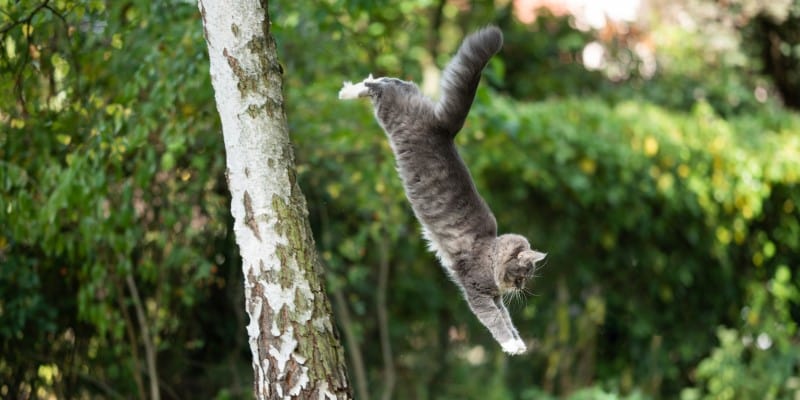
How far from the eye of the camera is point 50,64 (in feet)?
11.4

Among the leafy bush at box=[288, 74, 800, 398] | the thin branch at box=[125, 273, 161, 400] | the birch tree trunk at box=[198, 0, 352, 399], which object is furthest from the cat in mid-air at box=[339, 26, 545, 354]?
the thin branch at box=[125, 273, 161, 400]

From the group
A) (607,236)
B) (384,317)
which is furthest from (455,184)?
(607,236)

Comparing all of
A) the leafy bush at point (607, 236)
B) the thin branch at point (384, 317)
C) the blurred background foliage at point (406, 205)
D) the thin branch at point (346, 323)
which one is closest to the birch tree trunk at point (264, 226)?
the blurred background foliage at point (406, 205)

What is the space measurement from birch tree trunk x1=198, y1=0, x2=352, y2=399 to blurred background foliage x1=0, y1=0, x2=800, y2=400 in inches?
33.7

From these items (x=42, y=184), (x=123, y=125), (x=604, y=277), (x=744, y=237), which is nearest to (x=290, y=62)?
(x=123, y=125)

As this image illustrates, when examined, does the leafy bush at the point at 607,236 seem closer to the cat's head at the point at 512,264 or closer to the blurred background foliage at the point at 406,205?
the blurred background foliage at the point at 406,205

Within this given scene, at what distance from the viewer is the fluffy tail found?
117 inches

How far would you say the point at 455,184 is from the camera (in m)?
3.10

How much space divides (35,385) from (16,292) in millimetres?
475

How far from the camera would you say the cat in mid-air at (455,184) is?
9.87 ft

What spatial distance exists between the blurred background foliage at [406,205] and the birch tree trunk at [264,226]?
856mm

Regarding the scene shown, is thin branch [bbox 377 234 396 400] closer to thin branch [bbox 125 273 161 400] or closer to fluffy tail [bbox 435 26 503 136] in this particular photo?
thin branch [bbox 125 273 161 400]

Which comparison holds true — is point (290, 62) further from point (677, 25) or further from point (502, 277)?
point (677, 25)

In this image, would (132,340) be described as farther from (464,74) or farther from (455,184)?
(464,74)
